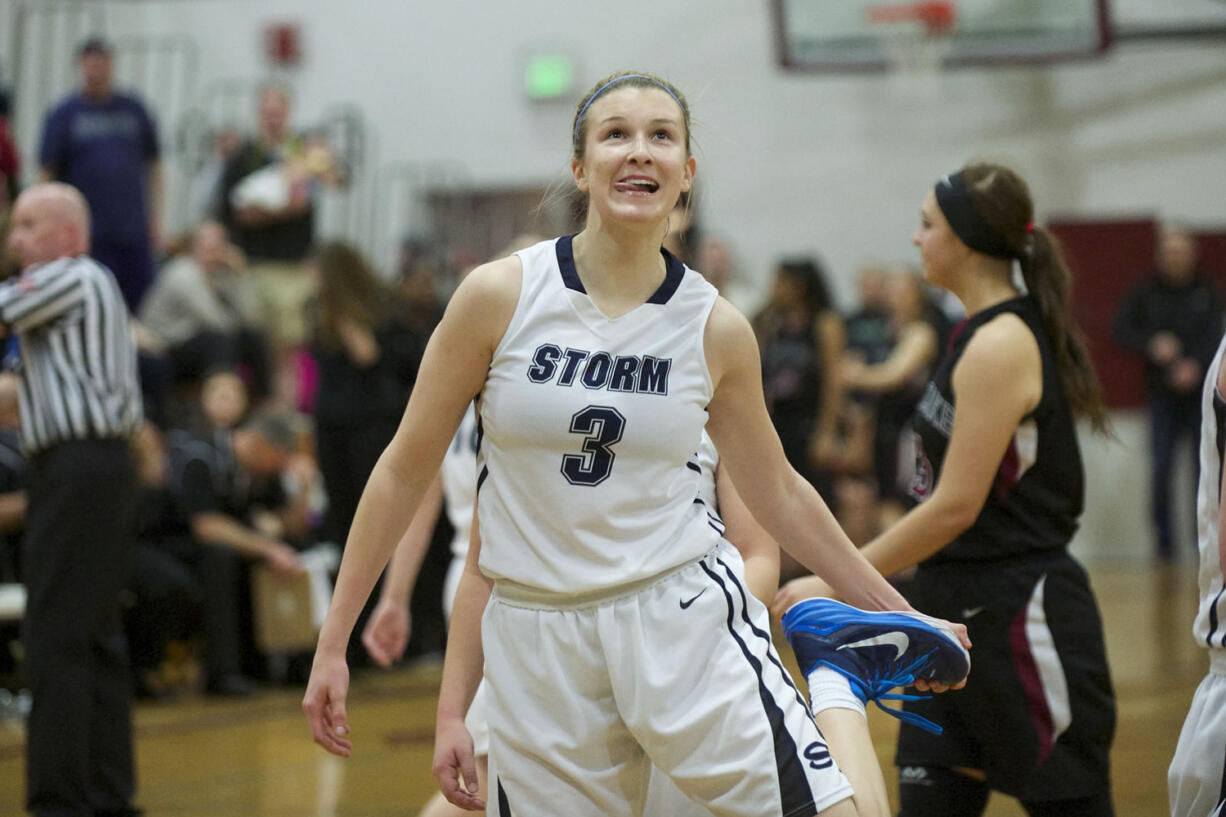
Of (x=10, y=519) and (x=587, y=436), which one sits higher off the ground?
(x=587, y=436)

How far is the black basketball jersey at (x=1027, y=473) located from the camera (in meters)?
3.28

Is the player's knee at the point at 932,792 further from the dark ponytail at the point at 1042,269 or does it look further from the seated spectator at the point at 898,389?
the seated spectator at the point at 898,389

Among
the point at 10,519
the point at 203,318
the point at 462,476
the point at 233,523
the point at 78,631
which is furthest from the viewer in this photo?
the point at 203,318

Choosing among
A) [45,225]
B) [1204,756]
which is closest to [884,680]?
[1204,756]

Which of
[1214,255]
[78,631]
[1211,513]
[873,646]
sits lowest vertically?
[1214,255]

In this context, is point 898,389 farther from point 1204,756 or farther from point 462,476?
point 1204,756

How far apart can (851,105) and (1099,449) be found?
3.57 metres

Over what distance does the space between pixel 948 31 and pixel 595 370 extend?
31.0 feet

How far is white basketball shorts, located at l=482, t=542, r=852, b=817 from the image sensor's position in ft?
7.42

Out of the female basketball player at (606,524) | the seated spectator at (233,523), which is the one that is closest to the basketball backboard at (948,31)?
the seated spectator at (233,523)

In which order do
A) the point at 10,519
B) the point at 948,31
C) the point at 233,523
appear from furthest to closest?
the point at 948,31
the point at 233,523
the point at 10,519

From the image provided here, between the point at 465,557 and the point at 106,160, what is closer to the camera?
the point at 465,557

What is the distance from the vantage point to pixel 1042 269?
3.40m

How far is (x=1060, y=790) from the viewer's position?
3184 mm
